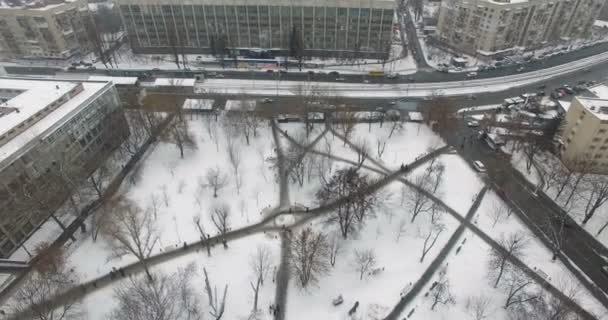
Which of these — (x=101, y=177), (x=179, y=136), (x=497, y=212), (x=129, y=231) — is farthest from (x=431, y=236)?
(x=101, y=177)

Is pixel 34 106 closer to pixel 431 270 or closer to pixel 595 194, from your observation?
pixel 431 270

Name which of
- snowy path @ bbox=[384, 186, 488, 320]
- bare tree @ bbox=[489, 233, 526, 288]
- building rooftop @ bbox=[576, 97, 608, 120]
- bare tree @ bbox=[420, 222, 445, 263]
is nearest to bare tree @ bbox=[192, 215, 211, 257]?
snowy path @ bbox=[384, 186, 488, 320]

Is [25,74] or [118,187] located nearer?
[118,187]

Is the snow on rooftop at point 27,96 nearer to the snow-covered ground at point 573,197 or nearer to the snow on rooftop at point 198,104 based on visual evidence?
the snow on rooftop at point 198,104

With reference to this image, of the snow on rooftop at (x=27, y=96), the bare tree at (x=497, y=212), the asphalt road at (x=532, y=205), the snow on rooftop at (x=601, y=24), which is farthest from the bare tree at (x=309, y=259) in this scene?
the snow on rooftop at (x=601, y=24)

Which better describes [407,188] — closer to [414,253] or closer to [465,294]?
[414,253]

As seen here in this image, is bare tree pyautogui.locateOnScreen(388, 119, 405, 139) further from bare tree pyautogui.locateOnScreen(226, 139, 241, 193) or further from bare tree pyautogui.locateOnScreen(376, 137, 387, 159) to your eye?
bare tree pyautogui.locateOnScreen(226, 139, 241, 193)

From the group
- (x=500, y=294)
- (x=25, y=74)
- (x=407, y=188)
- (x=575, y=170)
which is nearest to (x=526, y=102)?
(x=575, y=170)
